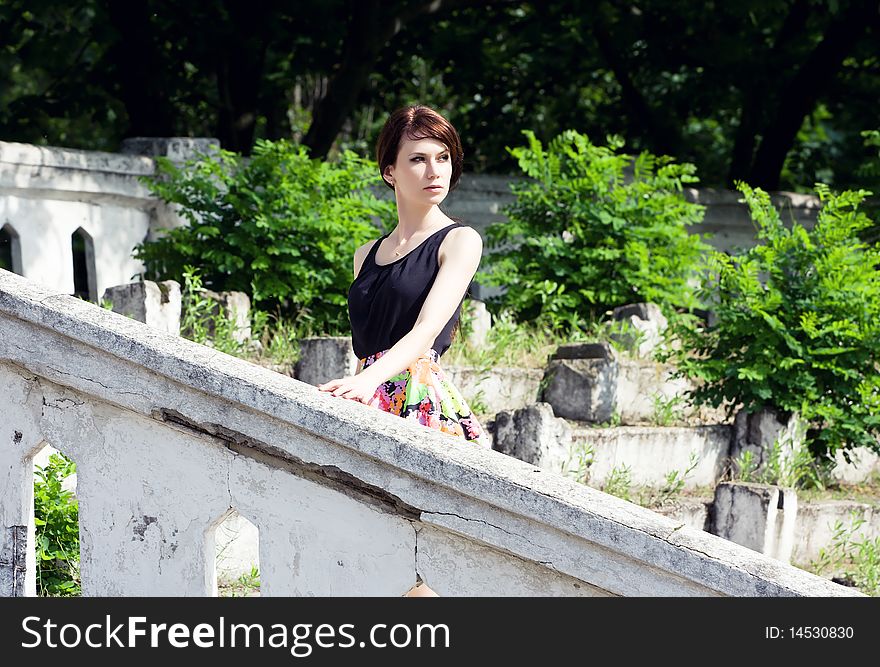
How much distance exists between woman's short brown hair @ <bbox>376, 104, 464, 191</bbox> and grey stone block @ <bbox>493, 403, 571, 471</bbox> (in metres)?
1.68

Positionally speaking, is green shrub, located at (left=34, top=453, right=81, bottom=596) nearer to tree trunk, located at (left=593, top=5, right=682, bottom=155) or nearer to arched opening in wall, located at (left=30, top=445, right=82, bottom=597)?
arched opening in wall, located at (left=30, top=445, right=82, bottom=597)

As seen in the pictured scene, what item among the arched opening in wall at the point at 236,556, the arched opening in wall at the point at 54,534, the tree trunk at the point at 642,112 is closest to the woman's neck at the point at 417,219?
the arched opening in wall at the point at 236,556

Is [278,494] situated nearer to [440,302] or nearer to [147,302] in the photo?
[440,302]

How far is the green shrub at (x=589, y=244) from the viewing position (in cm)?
632

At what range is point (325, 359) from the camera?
17.5ft

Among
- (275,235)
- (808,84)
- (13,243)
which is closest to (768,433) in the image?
(275,235)

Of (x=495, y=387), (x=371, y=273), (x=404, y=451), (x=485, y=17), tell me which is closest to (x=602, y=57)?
(x=485, y=17)

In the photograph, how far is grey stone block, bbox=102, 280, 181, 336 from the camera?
5258 mm

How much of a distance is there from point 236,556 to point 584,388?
196 centimetres

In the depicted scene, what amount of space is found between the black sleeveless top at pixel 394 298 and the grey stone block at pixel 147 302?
6.51 ft

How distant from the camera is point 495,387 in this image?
5.66 meters

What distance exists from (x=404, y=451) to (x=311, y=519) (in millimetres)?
324

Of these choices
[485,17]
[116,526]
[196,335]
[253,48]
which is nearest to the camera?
[116,526]
